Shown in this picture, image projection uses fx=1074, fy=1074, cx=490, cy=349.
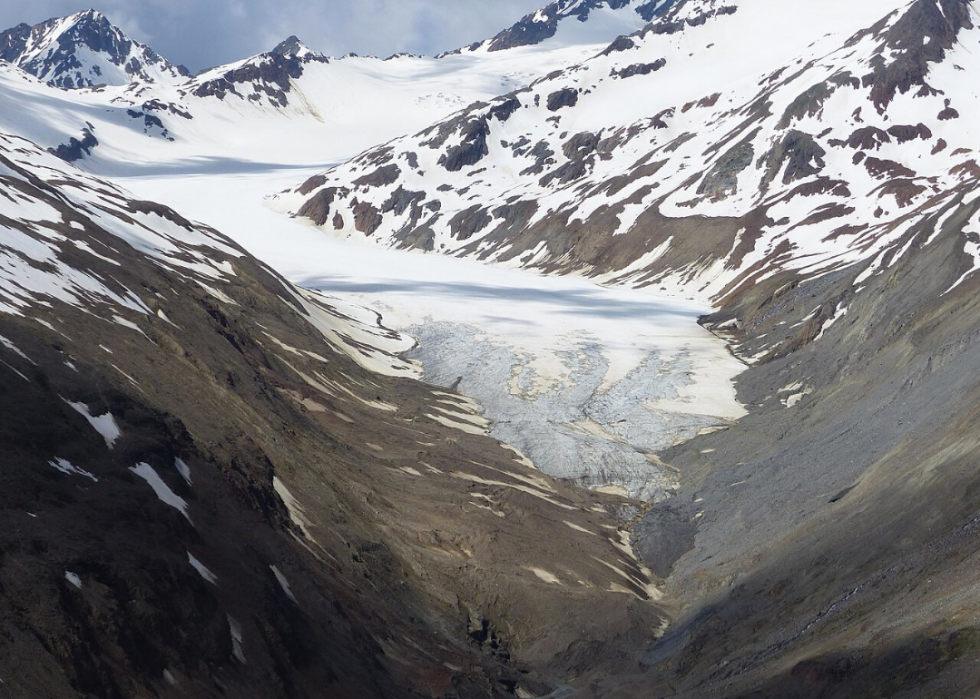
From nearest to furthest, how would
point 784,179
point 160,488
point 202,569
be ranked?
1. point 202,569
2. point 160,488
3. point 784,179

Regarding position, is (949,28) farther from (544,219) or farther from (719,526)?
(719,526)

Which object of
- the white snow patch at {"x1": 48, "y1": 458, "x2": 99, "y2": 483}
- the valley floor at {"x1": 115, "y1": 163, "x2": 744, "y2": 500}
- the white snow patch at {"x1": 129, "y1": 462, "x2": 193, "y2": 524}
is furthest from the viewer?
the valley floor at {"x1": 115, "y1": 163, "x2": 744, "y2": 500}

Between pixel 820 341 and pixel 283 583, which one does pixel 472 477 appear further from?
pixel 820 341

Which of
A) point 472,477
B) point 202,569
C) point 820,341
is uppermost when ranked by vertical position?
point 202,569

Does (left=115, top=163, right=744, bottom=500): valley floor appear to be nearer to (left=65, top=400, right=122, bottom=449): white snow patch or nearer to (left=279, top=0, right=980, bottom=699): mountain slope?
(left=279, top=0, right=980, bottom=699): mountain slope

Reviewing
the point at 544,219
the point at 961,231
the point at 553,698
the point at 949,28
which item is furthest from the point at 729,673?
the point at 949,28

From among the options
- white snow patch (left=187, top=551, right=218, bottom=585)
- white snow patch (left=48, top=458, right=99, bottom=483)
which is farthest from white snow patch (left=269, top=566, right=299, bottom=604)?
white snow patch (left=48, top=458, right=99, bottom=483)

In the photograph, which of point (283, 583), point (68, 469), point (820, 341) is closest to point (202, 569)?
point (283, 583)

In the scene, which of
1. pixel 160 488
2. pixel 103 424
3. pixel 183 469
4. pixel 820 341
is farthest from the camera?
pixel 820 341
